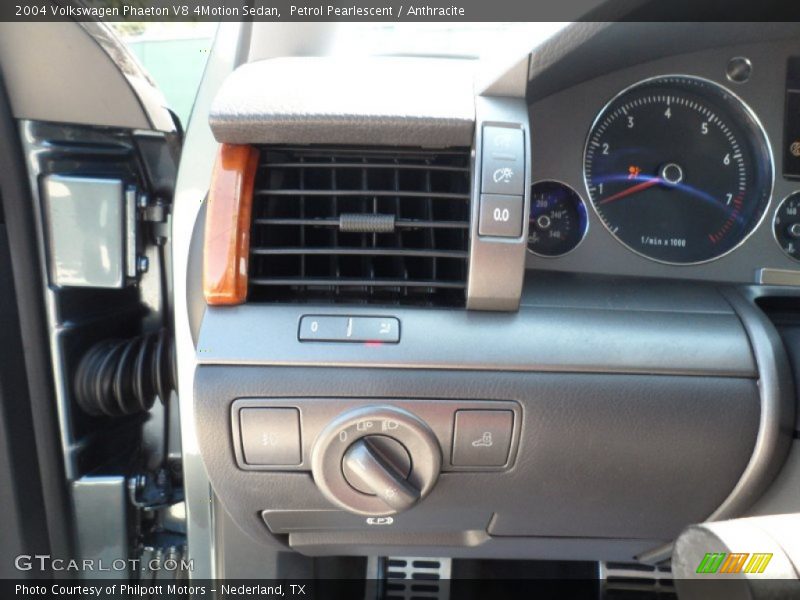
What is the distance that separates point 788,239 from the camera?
1355 millimetres

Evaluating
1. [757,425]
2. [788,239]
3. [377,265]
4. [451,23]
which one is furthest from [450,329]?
[788,239]

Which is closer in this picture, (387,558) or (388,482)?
(388,482)

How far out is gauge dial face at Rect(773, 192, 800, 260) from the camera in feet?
4.44

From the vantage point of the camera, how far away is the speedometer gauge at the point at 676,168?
1321 millimetres

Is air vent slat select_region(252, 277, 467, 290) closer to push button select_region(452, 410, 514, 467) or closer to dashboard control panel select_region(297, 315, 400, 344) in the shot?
dashboard control panel select_region(297, 315, 400, 344)

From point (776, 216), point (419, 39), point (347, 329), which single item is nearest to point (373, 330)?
point (347, 329)

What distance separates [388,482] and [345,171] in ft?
1.62

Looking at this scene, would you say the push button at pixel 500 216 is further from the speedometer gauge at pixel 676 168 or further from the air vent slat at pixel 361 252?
Result: the speedometer gauge at pixel 676 168

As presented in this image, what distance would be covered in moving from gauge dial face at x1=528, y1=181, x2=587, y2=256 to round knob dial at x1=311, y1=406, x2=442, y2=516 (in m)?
0.46

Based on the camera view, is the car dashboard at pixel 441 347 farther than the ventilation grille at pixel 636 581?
No

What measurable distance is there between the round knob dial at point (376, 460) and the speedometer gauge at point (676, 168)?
58cm

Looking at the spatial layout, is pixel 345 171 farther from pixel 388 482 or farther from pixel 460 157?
pixel 388 482

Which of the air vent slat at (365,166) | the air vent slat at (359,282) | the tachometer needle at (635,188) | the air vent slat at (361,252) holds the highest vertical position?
the air vent slat at (365,166)

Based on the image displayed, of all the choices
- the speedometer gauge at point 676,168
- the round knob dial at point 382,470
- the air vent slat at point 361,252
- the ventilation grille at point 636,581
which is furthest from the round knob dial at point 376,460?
the ventilation grille at point 636,581
